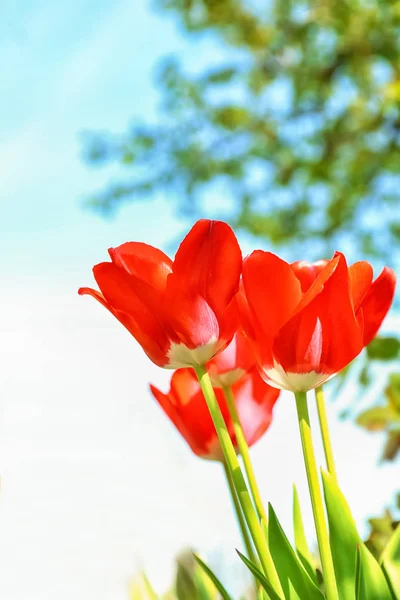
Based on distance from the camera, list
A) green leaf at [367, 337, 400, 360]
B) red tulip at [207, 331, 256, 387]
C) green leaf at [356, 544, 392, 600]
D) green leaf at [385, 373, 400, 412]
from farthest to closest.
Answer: green leaf at [367, 337, 400, 360] → green leaf at [385, 373, 400, 412] → red tulip at [207, 331, 256, 387] → green leaf at [356, 544, 392, 600]

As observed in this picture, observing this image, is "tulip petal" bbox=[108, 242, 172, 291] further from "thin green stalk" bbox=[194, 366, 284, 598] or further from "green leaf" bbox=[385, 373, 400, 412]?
"green leaf" bbox=[385, 373, 400, 412]

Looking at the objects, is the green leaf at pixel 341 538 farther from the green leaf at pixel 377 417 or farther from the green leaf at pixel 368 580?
the green leaf at pixel 377 417

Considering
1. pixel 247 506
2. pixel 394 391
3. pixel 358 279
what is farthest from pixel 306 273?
pixel 394 391

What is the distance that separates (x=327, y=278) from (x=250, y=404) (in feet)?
0.44

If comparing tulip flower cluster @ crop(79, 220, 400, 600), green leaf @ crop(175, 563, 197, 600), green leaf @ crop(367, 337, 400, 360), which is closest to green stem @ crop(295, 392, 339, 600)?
tulip flower cluster @ crop(79, 220, 400, 600)

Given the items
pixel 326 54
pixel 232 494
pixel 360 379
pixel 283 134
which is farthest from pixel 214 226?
pixel 326 54

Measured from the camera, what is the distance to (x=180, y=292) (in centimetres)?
39

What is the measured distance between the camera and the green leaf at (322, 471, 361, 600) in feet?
1.25

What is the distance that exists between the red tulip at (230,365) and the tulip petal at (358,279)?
0.25ft

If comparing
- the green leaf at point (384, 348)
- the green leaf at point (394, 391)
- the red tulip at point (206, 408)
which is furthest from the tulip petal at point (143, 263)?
the green leaf at point (384, 348)

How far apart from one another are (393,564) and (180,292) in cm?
17

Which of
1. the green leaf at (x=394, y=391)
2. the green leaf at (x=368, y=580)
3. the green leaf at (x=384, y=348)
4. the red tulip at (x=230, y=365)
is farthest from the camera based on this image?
the green leaf at (x=384, y=348)

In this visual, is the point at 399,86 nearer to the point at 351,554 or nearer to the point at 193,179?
the point at 351,554

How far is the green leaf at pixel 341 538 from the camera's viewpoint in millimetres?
380
